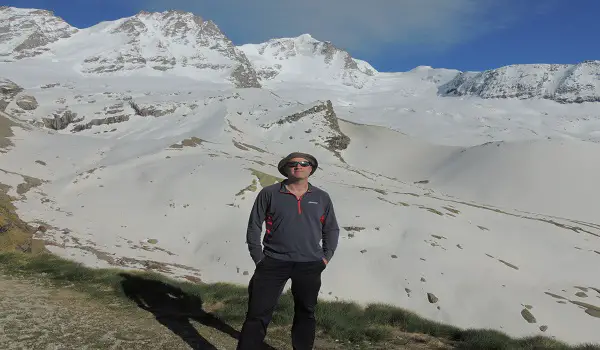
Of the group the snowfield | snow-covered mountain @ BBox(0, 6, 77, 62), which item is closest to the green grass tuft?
the snowfield

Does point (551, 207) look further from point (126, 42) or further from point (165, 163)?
point (126, 42)

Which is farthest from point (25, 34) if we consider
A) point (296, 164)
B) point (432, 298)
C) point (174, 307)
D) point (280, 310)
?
point (296, 164)

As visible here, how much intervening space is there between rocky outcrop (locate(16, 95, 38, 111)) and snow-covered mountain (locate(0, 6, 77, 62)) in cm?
10689

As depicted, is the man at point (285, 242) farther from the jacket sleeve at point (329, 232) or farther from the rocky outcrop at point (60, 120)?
the rocky outcrop at point (60, 120)

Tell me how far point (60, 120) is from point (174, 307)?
62.7 m

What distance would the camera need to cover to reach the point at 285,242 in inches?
206

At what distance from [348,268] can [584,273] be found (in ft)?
46.1

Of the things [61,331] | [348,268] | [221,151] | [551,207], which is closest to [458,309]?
[348,268]

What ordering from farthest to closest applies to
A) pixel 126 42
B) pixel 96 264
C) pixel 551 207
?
pixel 126 42 < pixel 551 207 < pixel 96 264

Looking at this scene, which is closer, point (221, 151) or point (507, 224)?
point (507, 224)

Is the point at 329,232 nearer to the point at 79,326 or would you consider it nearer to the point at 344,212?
the point at 79,326

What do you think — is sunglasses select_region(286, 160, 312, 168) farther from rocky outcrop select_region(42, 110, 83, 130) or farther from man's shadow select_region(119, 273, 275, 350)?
rocky outcrop select_region(42, 110, 83, 130)

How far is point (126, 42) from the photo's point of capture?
580 feet

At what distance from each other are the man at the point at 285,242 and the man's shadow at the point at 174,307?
5.34ft
